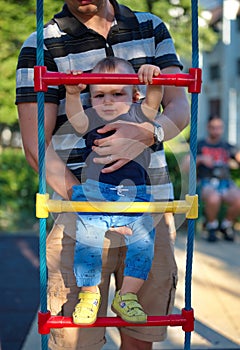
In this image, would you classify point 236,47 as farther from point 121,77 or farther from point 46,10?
point 121,77

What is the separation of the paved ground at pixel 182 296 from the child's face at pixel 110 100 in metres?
1.98

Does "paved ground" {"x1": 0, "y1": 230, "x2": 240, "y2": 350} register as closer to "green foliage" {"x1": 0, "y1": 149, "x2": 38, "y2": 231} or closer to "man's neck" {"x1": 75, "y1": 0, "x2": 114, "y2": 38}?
"green foliage" {"x1": 0, "y1": 149, "x2": 38, "y2": 231}

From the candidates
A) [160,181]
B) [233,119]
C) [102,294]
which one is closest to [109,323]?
[102,294]

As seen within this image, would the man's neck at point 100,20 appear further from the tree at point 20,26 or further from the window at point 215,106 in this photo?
the window at point 215,106

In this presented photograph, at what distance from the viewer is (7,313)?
416 cm

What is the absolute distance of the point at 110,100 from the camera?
6.84 feet

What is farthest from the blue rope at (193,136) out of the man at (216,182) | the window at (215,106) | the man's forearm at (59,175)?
the window at (215,106)

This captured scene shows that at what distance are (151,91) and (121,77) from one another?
0.17 metres

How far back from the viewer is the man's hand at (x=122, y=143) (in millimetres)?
2023

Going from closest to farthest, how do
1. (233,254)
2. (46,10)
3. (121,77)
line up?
1. (121,77)
2. (233,254)
3. (46,10)

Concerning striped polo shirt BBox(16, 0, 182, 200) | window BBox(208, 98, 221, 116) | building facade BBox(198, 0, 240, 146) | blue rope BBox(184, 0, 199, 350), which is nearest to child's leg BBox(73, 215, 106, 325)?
striped polo shirt BBox(16, 0, 182, 200)

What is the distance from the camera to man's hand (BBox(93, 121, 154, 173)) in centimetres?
202

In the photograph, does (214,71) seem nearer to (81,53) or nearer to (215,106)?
(215,106)

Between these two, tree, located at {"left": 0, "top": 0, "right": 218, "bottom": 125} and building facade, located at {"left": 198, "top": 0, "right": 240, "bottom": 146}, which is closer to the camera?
tree, located at {"left": 0, "top": 0, "right": 218, "bottom": 125}
